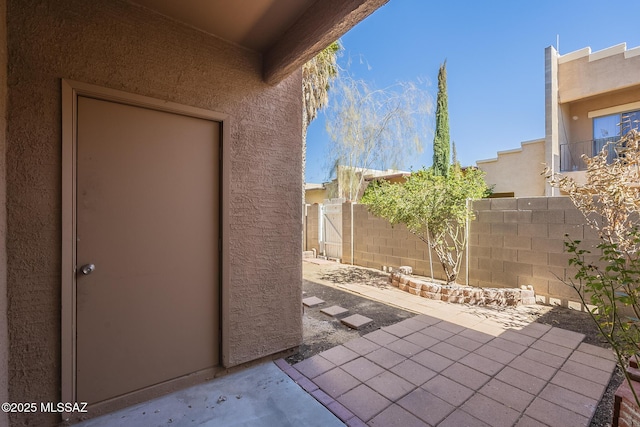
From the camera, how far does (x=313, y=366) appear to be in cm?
279

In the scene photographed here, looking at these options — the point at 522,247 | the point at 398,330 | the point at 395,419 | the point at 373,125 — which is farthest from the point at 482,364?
the point at 373,125

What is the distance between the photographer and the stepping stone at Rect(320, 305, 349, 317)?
4258 millimetres

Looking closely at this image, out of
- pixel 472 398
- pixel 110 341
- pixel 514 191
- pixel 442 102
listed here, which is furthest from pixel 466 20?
pixel 110 341

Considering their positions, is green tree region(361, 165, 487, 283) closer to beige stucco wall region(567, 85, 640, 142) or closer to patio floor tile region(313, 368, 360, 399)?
patio floor tile region(313, 368, 360, 399)

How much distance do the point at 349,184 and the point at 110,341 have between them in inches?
397

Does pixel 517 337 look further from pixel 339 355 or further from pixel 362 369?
pixel 339 355

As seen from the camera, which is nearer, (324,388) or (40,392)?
(40,392)

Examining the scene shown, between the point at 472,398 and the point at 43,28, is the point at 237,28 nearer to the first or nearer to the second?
the point at 43,28

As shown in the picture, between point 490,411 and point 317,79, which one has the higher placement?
point 317,79

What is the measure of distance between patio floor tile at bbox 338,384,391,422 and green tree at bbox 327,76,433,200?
9.39m

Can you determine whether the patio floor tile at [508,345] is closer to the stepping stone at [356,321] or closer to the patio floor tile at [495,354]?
the patio floor tile at [495,354]

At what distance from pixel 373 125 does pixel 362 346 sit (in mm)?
8973

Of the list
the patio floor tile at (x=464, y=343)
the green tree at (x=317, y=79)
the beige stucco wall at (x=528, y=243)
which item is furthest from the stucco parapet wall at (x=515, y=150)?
the patio floor tile at (x=464, y=343)

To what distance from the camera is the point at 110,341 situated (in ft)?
7.09
